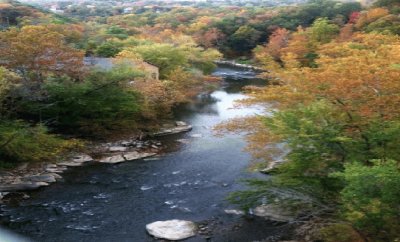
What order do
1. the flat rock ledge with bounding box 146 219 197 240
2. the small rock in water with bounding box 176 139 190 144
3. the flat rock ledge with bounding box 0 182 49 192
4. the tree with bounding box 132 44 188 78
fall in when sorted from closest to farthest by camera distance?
1. the flat rock ledge with bounding box 146 219 197 240
2. the flat rock ledge with bounding box 0 182 49 192
3. the small rock in water with bounding box 176 139 190 144
4. the tree with bounding box 132 44 188 78

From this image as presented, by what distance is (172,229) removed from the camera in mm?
11102

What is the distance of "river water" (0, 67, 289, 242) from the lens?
11008mm

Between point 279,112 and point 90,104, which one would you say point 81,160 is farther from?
point 279,112

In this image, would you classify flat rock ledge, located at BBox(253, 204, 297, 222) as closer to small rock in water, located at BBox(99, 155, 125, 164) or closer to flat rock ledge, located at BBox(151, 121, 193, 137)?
small rock in water, located at BBox(99, 155, 125, 164)

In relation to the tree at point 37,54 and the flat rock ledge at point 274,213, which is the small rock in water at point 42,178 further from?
the flat rock ledge at point 274,213

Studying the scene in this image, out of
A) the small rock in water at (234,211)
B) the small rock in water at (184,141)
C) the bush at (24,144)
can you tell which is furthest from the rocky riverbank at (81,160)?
the small rock in water at (234,211)

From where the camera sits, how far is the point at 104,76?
707 inches

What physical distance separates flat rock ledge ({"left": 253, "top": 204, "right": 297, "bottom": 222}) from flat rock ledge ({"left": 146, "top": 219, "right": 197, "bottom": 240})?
2.02 meters

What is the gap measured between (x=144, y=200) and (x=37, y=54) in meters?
7.51

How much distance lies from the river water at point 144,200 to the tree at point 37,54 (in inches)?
172

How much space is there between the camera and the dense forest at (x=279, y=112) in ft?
30.2

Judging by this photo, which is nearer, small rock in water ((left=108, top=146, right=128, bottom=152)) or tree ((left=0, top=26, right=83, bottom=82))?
tree ((left=0, top=26, right=83, bottom=82))

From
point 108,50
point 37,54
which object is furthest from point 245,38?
point 37,54

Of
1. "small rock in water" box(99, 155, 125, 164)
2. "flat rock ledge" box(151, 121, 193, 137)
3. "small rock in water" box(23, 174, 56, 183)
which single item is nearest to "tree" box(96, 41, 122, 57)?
"flat rock ledge" box(151, 121, 193, 137)
